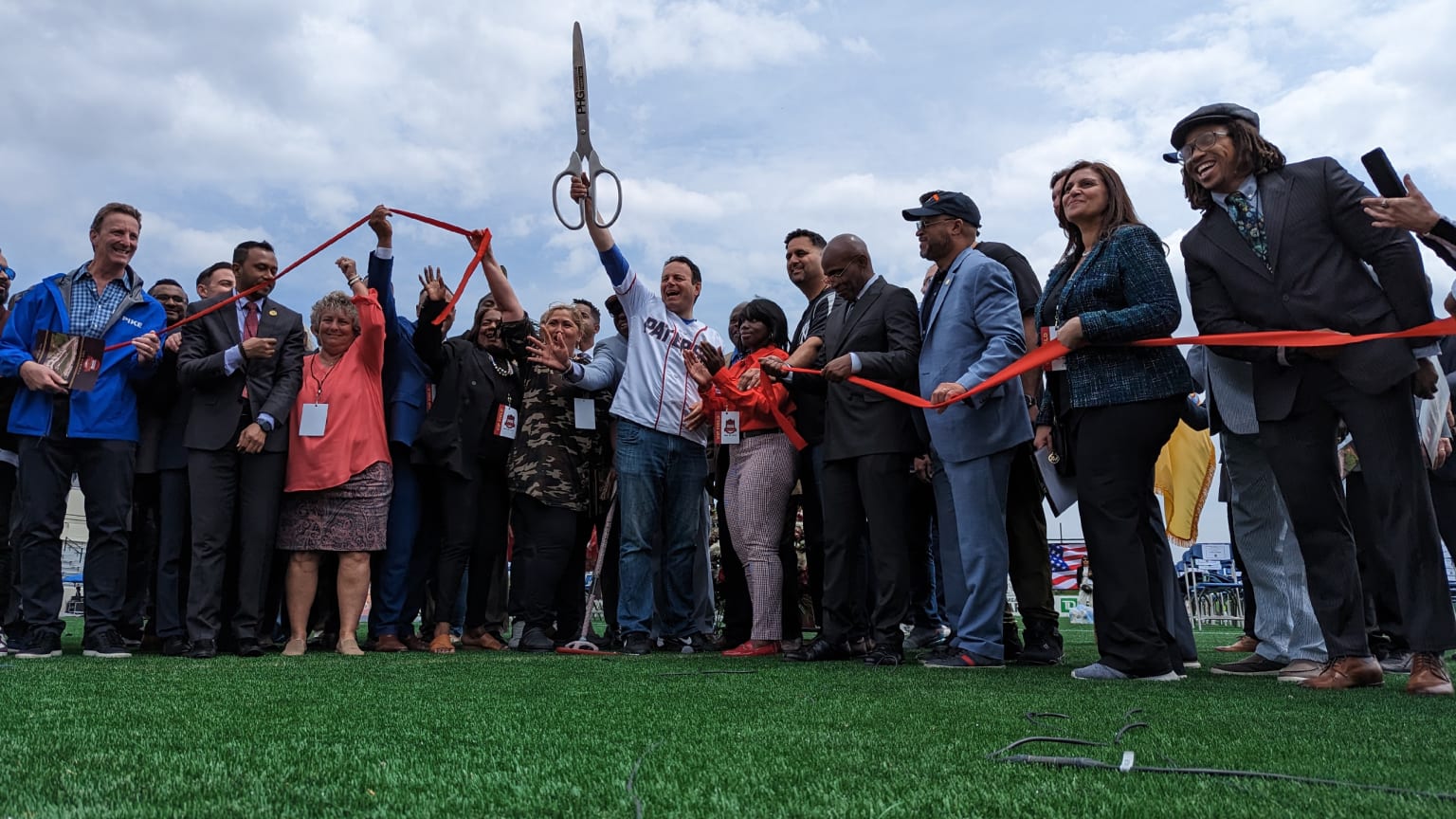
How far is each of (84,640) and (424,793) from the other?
4.19 meters

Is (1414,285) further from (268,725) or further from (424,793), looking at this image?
(268,725)

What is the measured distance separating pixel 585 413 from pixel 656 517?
70 cm

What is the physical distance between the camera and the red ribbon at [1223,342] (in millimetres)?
3001

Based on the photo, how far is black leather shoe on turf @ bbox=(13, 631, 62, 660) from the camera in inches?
182

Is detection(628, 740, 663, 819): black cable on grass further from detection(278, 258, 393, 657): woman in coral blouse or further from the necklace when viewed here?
the necklace

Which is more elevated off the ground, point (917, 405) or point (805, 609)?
point (917, 405)

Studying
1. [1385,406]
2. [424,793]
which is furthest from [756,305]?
[424,793]

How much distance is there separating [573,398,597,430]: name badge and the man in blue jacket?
6.79 ft

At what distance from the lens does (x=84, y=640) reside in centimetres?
485

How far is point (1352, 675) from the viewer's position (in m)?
3.19

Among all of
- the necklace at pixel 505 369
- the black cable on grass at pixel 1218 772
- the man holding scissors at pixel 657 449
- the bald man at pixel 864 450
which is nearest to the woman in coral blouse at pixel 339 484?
the necklace at pixel 505 369

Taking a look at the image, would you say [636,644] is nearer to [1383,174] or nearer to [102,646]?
[102,646]

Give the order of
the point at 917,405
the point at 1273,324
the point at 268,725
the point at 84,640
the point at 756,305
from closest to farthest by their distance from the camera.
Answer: the point at 268,725 < the point at 1273,324 < the point at 917,405 < the point at 84,640 < the point at 756,305

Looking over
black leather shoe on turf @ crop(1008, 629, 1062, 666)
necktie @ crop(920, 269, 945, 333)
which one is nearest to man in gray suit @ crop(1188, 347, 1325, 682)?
black leather shoe on turf @ crop(1008, 629, 1062, 666)
